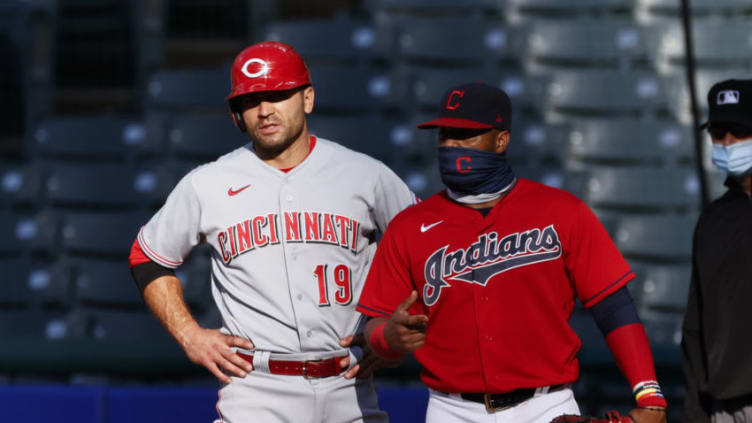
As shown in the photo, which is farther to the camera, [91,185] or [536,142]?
[91,185]

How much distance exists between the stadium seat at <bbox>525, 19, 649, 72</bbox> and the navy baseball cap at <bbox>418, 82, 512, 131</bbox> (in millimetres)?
4520

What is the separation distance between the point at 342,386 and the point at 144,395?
129 centimetres

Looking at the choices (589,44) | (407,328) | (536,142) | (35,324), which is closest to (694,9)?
(589,44)

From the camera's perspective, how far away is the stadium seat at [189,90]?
6.98 m

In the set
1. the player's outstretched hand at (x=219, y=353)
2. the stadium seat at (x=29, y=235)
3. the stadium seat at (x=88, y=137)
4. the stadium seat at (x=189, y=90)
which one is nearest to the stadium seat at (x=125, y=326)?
the stadium seat at (x=29, y=235)

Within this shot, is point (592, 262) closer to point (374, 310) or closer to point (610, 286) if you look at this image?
point (610, 286)

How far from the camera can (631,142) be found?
6562 mm

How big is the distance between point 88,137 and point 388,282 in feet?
16.8

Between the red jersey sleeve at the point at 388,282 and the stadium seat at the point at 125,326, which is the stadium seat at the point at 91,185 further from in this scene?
the red jersey sleeve at the point at 388,282

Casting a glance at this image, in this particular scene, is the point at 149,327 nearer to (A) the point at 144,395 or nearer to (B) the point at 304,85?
(A) the point at 144,395

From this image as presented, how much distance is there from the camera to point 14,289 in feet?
21.4

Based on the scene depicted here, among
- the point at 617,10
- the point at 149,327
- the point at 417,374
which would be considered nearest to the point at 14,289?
the point at 149,327

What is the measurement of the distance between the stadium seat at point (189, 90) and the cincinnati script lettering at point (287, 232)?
4332 millimetres

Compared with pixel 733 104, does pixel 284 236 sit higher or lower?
lower
